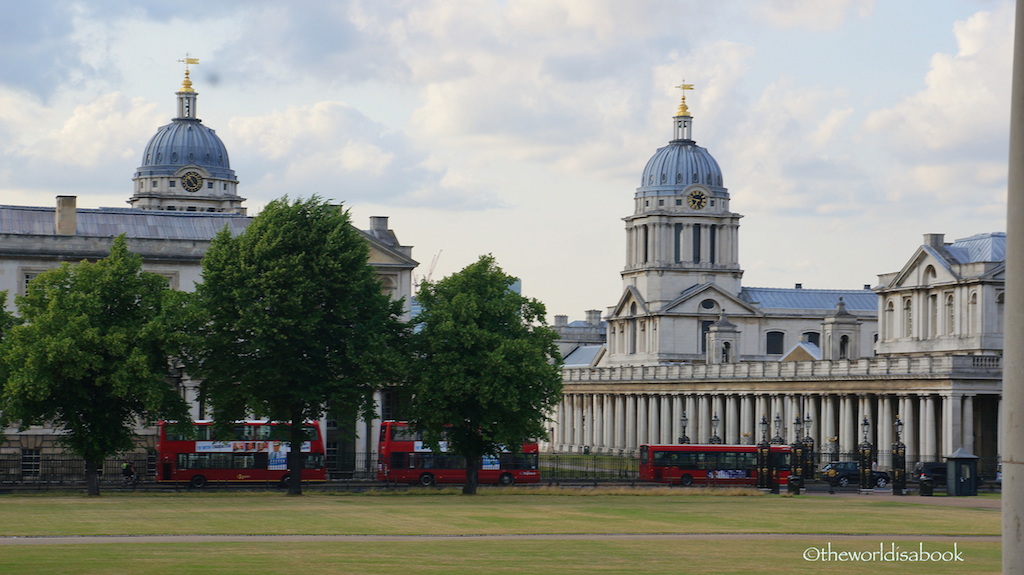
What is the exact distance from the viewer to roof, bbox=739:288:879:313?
564 feet

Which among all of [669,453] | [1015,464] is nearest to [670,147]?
[669,453]

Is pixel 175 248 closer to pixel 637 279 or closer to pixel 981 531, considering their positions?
pixel 981 531

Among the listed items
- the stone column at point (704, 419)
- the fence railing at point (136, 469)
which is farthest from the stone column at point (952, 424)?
the stone column at point (704, 419)

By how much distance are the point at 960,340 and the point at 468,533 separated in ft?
250

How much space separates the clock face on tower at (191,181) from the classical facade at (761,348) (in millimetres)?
41900

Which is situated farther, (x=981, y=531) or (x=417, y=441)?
(x=417, y=441)

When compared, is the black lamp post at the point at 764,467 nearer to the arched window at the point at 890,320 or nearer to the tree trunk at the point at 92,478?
the tree trunk at the point at 92,478

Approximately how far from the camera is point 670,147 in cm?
17500

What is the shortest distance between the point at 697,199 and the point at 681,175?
3010mm

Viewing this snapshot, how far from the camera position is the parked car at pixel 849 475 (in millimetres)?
87156

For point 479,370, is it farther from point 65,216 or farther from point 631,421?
point 631,421

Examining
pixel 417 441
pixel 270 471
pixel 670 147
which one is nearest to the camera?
pixel 270 471

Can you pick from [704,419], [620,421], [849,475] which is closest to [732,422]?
[704,419]

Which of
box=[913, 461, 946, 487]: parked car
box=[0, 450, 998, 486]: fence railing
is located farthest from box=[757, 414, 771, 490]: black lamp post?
box=[0, 450, 998, 486]: fence railing
